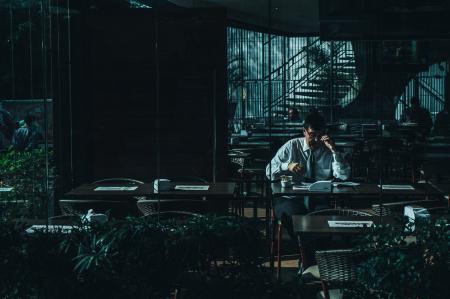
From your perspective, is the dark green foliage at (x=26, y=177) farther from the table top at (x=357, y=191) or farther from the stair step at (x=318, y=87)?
the stair step at (x=318, y=87)

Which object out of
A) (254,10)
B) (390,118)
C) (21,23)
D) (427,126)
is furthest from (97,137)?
(390,118)

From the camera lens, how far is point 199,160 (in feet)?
29.2

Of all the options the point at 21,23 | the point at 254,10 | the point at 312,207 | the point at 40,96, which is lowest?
the point at 312,207

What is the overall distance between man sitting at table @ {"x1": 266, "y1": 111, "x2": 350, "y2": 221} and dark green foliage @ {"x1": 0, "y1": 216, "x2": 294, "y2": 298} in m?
3.80

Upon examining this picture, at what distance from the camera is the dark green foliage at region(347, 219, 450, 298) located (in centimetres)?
332

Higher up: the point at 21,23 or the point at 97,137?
the point at 21,23

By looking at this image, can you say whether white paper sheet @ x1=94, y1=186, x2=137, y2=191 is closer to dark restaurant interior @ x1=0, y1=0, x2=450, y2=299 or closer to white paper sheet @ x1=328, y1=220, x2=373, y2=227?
dark restaurant interior @ x1=0, y1=0, x2=450, y2=299

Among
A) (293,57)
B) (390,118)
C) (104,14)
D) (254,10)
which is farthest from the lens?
(293,57)

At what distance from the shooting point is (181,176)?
8672 millimetres

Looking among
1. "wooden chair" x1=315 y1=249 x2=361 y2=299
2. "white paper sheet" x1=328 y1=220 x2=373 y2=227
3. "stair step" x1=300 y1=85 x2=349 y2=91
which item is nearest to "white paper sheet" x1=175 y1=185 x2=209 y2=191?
"white paper sheet" x1=328 y1=220 x2=373 y2=227

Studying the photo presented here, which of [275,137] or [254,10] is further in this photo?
[254,10]

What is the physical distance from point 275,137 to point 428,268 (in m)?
10.4

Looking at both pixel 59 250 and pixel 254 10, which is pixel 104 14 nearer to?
pixel 59 250

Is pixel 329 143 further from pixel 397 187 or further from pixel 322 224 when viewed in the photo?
pixel 322 224
